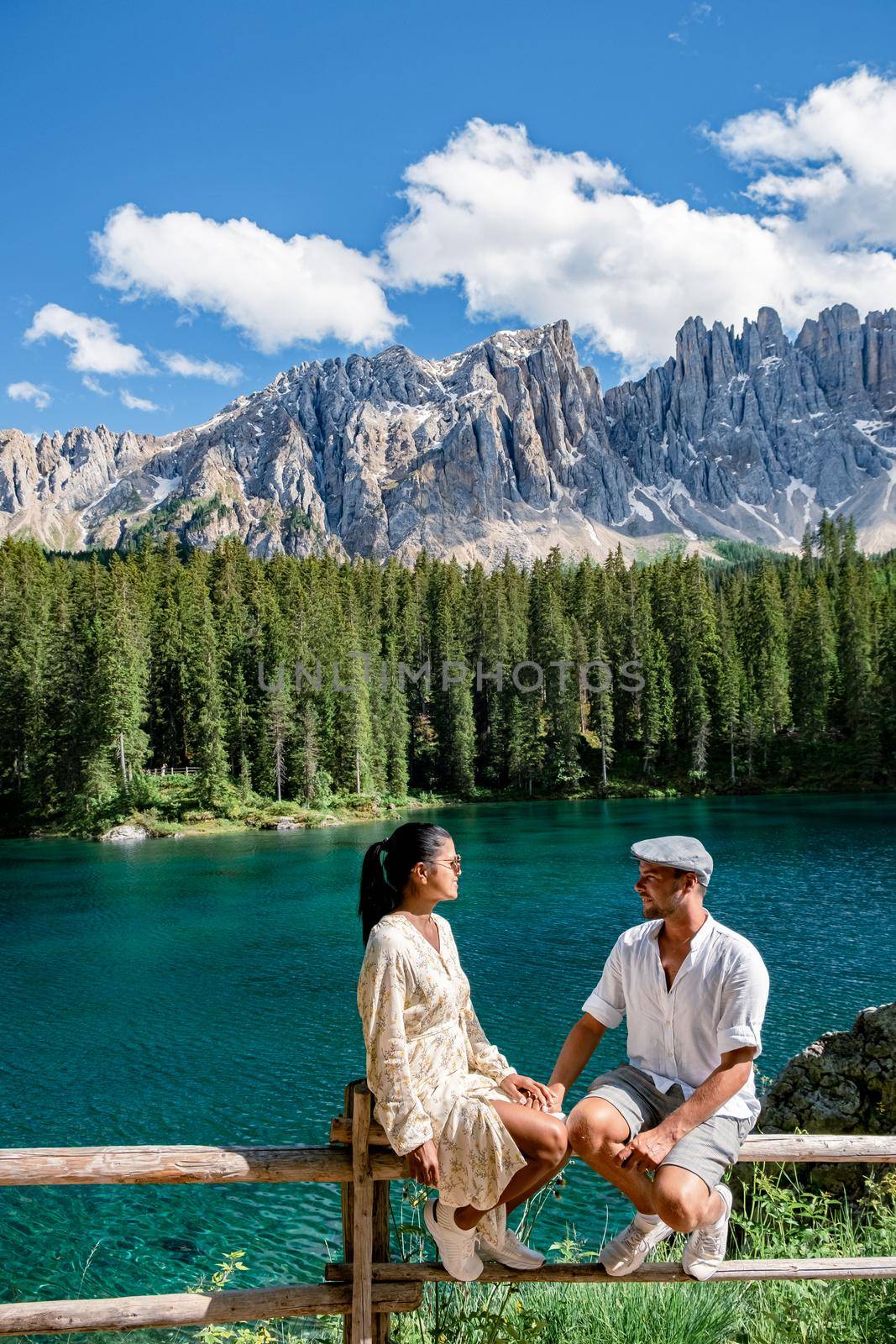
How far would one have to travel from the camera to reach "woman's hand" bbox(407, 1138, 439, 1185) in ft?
11.5

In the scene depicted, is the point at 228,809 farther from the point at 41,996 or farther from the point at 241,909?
the point at 41,996

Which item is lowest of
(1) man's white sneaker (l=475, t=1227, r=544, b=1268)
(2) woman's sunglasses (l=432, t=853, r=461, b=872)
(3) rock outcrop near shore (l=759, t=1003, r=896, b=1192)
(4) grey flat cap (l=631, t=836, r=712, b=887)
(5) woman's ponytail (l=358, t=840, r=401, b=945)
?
(3) rock outcrop near shore (l=759, t=1003, r=896, b=1192)

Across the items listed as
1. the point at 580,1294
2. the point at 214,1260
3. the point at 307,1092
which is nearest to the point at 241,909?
the point at 307,1092

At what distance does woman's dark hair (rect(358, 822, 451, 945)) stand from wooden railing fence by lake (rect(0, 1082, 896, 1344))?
0.82m

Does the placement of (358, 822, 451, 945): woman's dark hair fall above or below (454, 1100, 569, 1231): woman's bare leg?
above

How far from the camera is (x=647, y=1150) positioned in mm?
3689

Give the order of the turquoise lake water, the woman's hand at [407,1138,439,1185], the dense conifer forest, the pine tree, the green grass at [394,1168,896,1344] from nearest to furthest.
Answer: the woman's hand at [407,1138,439,1185] < the green grass at [394,1168,896,1344] < the turquoise lake water < the pine tree < the dense conifer forest

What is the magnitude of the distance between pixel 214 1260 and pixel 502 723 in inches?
2444

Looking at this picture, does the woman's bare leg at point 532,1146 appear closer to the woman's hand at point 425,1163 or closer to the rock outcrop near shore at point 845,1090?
the woman's hand at point 425,1163

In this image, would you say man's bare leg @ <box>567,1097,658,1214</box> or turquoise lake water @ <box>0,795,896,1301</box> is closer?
man's bare leg @ <box>567,1097,658,1214</box>

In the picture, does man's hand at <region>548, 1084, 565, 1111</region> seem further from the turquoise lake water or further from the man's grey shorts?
the turquoise lake water

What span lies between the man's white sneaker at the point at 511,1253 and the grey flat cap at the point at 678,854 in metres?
1.79

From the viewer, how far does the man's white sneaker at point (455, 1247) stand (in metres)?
3.61

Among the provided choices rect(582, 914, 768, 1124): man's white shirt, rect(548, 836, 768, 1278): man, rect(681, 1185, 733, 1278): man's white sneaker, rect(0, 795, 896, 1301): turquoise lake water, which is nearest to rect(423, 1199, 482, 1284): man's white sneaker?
rect(548, 836, 768, 1278): man
